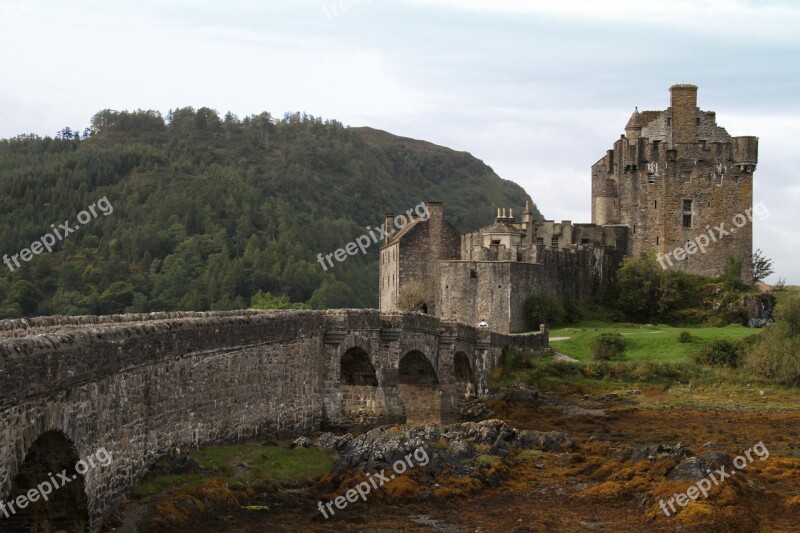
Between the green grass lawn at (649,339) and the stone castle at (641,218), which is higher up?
the stone castle at (641,218)

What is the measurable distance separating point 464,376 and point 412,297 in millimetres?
11456

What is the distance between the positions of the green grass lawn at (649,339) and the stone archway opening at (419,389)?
9537 millimetres

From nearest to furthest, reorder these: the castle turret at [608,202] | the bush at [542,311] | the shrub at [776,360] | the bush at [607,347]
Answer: the shrub at [776,360]
the bush at [607,347]
the bush at [542,311]
the castle turret at [608,202]

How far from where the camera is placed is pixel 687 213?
6694 centimetres

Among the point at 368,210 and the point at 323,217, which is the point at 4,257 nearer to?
the point at 323,217

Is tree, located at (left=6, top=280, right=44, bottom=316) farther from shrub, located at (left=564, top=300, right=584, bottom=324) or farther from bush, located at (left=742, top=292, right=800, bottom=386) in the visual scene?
bush, located at (left=742, top=292, right=800, bottom=386)

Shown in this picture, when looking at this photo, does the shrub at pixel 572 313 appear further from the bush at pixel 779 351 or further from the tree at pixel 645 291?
the bush at pixel 779 351

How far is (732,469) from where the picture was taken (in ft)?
95.6

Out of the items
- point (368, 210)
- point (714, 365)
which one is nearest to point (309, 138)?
point (368, 210)

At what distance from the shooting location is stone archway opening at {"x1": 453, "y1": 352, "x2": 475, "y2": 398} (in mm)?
47062

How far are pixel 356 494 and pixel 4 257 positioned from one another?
77.4 metres

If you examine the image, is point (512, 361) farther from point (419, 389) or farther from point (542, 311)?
point (542, 311)

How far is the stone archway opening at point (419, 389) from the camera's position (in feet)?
142

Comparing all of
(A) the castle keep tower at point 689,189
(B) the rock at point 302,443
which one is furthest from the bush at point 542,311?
(B) the rock at point 302,443
